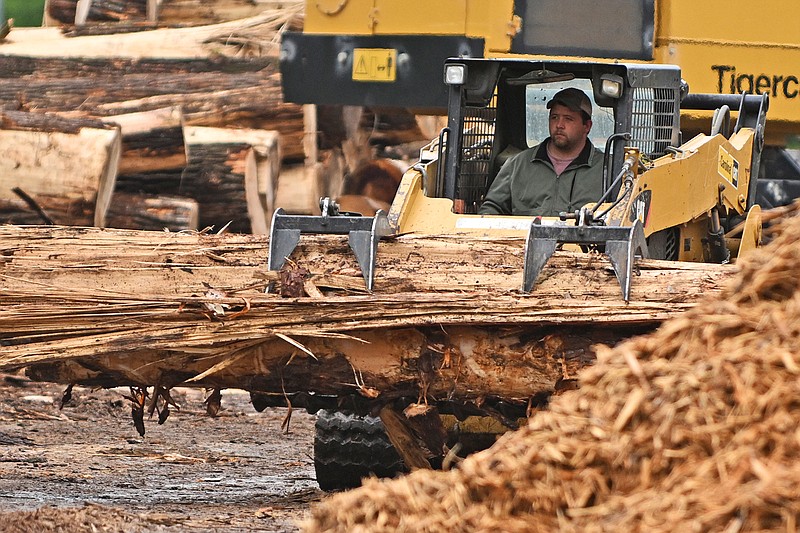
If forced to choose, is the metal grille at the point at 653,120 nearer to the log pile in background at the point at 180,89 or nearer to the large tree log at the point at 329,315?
the large tree log at the point at 329,315

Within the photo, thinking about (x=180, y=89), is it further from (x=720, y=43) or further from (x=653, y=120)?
(x=653, y=120)

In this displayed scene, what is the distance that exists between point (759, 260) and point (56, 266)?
3.13 m

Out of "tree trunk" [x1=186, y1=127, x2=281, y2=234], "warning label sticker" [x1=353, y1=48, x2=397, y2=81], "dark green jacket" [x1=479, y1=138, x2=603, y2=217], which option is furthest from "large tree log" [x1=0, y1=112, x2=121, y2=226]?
"dark green jacket" [x1=479, y1=138, x2=603, y2=217]

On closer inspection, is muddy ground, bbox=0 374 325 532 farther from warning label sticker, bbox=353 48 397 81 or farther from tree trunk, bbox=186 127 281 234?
warning label sticker, bbox=353 48 397 81

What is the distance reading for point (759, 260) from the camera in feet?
14.0

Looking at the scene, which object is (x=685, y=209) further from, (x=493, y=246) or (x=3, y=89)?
(x=3, y=89)

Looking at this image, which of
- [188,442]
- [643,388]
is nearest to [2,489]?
[188,442]

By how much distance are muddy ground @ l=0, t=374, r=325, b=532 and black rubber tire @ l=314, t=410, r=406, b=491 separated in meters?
0.14

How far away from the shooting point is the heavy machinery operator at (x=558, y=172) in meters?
7.44

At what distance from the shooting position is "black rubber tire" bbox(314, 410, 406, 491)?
291 inches

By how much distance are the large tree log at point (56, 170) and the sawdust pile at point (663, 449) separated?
699 centimetres

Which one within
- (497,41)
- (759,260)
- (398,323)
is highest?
(497,41)

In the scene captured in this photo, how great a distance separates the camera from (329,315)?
5.72m

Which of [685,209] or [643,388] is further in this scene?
[685,209]
